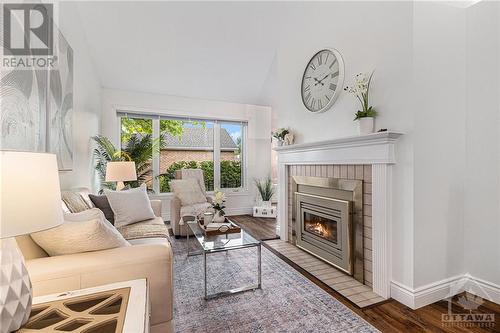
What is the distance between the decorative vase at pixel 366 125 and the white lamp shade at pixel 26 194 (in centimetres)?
223

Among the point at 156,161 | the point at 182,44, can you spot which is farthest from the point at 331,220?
the point at 156,161

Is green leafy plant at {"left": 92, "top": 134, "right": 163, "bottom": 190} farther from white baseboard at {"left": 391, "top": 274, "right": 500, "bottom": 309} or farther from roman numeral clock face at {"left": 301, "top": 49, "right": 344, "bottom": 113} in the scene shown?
white baseboard at {"left": 391, "top": 274, "right": 500, "bottom": 309}

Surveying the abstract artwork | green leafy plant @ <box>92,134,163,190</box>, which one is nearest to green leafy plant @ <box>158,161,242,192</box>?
green leafy plant @ <box>92,134,163,190</box>

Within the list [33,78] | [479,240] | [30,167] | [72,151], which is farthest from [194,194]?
[479,240]

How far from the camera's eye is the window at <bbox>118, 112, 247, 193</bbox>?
456cm

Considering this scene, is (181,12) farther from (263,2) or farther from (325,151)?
(325,151)

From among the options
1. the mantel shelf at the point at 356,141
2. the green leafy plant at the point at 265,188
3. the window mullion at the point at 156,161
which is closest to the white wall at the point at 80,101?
the window mullion at the point at 156,161

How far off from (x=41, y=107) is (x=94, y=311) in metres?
1.73

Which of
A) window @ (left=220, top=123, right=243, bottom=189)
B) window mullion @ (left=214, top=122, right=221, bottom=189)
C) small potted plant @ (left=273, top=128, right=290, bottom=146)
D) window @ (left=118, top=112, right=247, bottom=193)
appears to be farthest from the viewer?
window @ (left=220, top=123, right=243, bottom=189)

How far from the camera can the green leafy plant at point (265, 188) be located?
5262 millimetres

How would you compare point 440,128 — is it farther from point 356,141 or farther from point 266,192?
point 266,192

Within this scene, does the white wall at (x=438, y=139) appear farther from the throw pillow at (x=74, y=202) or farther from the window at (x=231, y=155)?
the window at (x=231, y=155)

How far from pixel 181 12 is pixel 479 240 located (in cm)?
405

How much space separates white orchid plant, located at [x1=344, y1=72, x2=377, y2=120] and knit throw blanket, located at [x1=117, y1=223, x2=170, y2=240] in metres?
2.17
